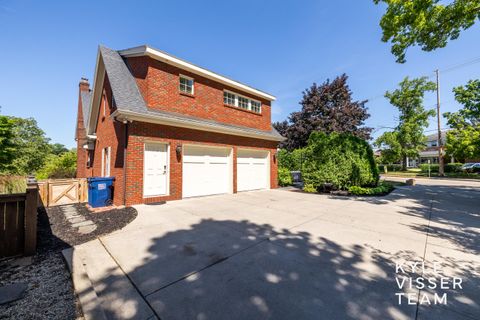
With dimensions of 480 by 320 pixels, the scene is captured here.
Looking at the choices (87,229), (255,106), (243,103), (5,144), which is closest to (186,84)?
(243,103)

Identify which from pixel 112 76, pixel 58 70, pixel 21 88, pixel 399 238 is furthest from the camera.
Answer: pixel 21 88

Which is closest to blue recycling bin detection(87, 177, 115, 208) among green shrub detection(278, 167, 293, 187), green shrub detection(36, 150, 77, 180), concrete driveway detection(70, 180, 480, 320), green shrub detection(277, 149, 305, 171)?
concrete driveway detection(70, 180, 480, 320)

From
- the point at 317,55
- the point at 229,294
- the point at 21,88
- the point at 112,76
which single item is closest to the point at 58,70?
the point at 21,88

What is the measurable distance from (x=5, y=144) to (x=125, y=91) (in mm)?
17673

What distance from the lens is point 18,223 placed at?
3500 mm

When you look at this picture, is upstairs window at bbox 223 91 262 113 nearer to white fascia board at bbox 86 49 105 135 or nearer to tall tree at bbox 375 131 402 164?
white fascia board at bbox 86 49 105 135

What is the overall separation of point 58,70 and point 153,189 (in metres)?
8.59

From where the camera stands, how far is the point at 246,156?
11.3 meters

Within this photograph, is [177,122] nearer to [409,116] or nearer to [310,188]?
[310,188]

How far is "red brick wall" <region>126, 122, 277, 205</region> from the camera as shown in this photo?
701 cm

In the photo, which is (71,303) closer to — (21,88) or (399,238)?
(399,238)

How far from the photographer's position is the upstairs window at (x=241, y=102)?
35.8 feet

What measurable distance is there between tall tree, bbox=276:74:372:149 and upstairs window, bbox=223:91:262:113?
42.3 ft

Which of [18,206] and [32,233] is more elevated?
[18,206]
